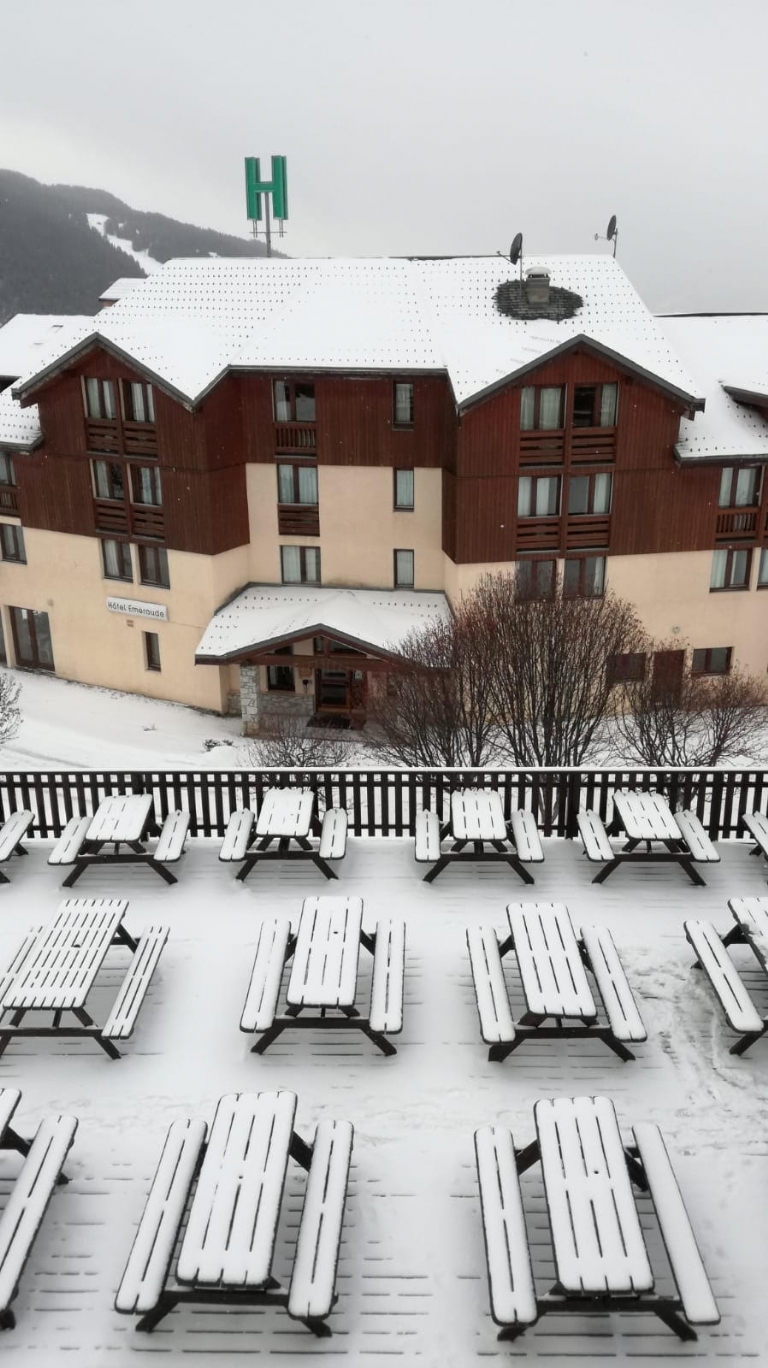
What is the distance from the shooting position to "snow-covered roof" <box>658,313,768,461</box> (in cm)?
2628

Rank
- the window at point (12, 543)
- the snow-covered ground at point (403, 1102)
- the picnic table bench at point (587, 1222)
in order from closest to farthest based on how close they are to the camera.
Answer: the picnic table bench at point (587, 1222), the snow-covered ground at point (403, 1102), the window at point (12, 543)

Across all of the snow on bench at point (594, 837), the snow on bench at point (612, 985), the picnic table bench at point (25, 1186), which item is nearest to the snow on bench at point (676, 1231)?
the snow on bench at point (612, 985)

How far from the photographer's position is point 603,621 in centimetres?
2277

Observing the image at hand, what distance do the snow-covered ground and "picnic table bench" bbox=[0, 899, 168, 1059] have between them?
0.31 m

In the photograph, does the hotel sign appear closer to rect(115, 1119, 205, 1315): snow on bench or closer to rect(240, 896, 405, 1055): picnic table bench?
rect(240, 896, 405, 1055): picnic table bench

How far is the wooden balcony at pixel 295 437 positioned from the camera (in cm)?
2797

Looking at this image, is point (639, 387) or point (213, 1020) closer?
Result: point (213, 1020)

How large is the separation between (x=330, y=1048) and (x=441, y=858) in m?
2.96

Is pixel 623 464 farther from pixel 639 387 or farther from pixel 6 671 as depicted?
pixel 6 671

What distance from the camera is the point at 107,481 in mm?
29125

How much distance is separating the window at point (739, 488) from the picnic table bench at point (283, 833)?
19.4m

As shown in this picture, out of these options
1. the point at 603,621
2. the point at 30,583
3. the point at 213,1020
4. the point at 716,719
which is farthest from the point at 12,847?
the point at 30,583

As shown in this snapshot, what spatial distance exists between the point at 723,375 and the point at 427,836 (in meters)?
22.0

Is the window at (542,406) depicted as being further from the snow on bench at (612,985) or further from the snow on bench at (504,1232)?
the snow on bench at (504,1232)
